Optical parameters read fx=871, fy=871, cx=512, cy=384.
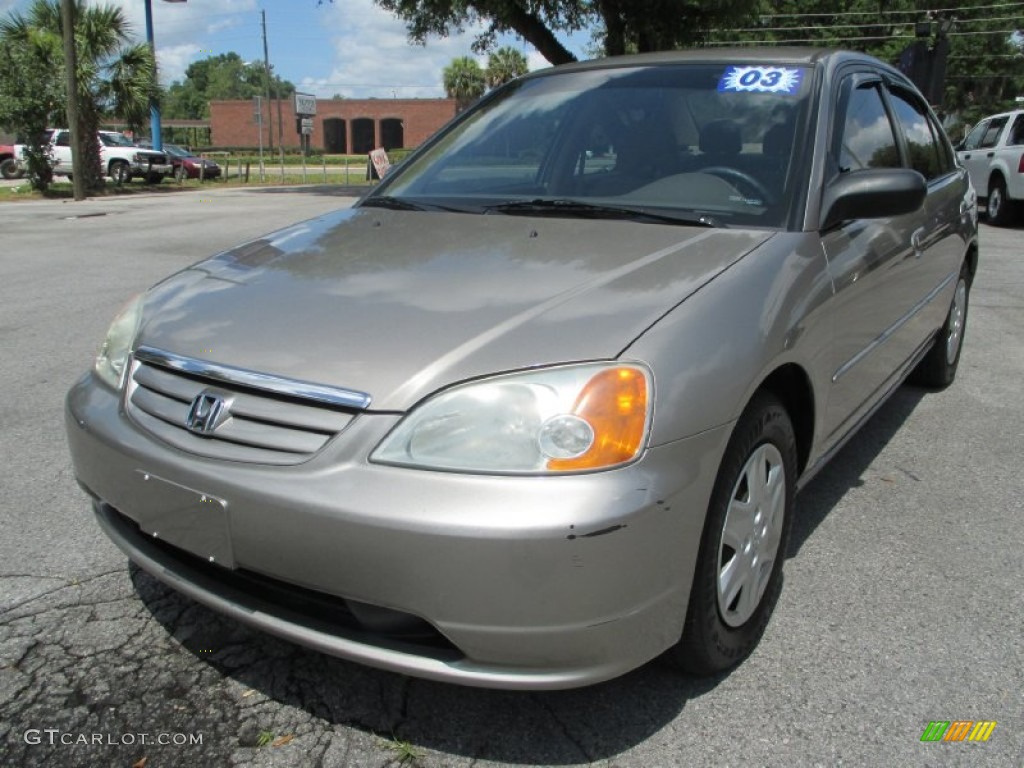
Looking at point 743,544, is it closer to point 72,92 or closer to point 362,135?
point 72,92

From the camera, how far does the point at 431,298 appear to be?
7.21ft

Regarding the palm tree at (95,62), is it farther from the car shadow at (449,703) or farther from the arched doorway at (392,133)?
Answer: the arched doorway at (392,133)

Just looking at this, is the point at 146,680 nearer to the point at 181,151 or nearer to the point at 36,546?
the point at 36,546

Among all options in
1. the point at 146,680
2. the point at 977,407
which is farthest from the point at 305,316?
the point at 977,407

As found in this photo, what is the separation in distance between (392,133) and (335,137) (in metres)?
5.78

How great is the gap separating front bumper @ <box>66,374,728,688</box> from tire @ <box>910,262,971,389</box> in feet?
11.1

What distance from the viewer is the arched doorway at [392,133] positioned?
72.1 meters

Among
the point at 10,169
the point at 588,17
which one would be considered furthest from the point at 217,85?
the point at 588,17

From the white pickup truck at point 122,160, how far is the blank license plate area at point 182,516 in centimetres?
2688

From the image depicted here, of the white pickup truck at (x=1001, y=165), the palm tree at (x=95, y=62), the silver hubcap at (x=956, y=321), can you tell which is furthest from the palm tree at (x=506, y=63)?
the silver hubcap at (x=956, y=321)

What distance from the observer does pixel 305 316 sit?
7.11 feet

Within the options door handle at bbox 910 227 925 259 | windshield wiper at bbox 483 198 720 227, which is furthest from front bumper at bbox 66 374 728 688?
door handle at bbox 910 227 925 259

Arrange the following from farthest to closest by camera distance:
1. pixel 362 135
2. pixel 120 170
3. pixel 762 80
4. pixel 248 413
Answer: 1. pixel 362 135
2. pixel 120 170
3. pixel 762 80
4. pixel 248 413

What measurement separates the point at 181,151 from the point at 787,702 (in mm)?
36065
